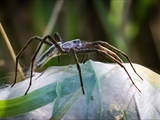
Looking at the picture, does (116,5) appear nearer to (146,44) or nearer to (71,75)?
(146,44)

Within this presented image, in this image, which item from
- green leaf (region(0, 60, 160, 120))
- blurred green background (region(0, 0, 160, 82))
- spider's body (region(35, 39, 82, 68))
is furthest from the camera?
blurred green background (region(0, 0, 160, 82))

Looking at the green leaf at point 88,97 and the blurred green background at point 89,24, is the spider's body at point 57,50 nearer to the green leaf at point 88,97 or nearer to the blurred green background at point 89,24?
the green leaf at point 88,97

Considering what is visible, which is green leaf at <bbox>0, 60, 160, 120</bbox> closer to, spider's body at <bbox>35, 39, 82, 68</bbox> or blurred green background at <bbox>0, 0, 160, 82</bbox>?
spider's body at <bbox>35, 39, 82, 68</bbox>

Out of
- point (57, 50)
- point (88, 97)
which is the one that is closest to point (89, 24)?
point (57, 50)

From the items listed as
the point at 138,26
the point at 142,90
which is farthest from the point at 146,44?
the point at 142,90

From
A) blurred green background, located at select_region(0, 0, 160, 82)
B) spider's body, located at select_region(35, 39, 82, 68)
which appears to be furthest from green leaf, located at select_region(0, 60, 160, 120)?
blurred green background, located at select_region(0, 0, 160, 82)

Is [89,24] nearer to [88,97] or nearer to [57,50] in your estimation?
[57,50]
